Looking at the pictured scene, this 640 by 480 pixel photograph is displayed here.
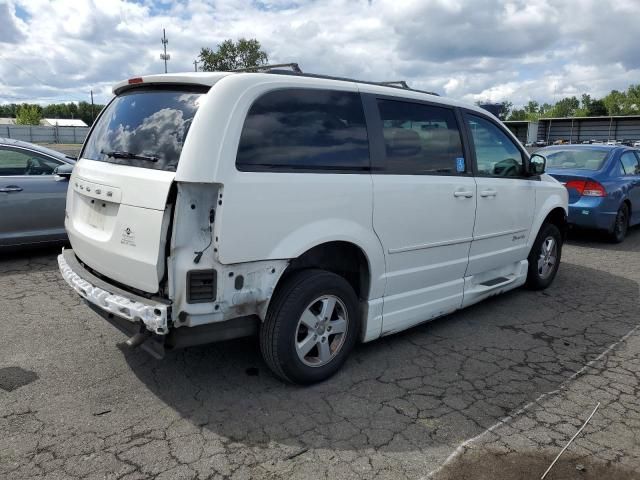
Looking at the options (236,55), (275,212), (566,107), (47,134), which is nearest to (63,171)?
(275,212)

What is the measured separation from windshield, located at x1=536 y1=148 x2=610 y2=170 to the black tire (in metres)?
3.39

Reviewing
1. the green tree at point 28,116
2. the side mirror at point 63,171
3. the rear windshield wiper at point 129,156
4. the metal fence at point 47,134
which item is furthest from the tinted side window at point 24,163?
the green tree at point 28,116

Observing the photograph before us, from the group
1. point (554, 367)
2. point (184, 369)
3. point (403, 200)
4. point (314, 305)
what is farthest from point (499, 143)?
point (184, 369)

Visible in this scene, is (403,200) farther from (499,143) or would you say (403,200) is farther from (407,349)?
(499,143)

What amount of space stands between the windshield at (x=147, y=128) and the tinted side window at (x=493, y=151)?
2.60 meters

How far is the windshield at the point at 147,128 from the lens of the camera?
3.11m

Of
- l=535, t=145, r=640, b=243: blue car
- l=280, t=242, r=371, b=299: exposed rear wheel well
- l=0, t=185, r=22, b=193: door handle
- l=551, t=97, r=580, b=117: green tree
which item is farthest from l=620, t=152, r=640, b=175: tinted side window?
l=551, t=97, r=580, b=117: green tree

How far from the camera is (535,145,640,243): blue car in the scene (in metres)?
8.44

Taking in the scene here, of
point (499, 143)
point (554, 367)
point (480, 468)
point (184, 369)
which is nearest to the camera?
point (480, 468)

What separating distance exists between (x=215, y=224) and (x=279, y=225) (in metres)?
0.41

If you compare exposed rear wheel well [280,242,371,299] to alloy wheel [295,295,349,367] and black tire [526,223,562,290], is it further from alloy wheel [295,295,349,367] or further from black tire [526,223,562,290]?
black tire [526,223,562,290]

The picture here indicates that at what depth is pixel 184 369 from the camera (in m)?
3.82

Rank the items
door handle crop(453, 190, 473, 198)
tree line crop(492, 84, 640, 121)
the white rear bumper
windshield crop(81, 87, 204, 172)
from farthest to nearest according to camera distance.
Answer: tree line crop(492, 84, 640, 121) → door handle crop(453, 190, 473, 198) → windshield crop(81, 87, 204, 172) → the white rear bumper

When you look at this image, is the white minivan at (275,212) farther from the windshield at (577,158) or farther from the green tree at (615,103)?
the green tree at (615,103)
